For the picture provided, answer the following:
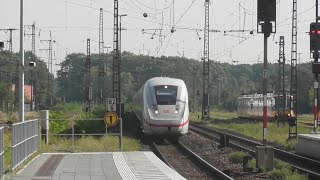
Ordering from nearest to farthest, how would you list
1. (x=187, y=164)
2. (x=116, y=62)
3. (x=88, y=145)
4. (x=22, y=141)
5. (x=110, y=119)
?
(x=22, y=141), (x=187, y=164), (x=110, y=119), (x=88, y=145), (x=116, y=62)

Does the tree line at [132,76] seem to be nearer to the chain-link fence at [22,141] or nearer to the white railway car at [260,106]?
the white railway car at [260,106]

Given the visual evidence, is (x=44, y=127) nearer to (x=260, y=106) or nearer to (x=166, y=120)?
(x=166, y=120)

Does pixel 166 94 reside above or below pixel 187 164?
above

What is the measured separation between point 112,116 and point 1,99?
55858mm

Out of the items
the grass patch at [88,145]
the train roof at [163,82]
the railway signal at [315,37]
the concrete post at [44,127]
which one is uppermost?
the railway signal at [315,37]

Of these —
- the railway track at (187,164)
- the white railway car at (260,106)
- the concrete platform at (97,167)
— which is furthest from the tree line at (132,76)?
the concrete platform at (97,167)

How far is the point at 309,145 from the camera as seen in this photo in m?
21.4

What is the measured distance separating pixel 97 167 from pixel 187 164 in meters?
5.85

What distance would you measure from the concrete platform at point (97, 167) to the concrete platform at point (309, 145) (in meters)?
5.87

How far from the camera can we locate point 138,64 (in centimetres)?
10619

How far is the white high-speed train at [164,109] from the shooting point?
28.4 m

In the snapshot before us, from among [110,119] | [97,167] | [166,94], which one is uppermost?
[166,94]

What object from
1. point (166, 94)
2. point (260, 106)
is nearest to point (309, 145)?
point (166, 94)

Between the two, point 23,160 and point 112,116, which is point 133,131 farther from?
point 23,160
